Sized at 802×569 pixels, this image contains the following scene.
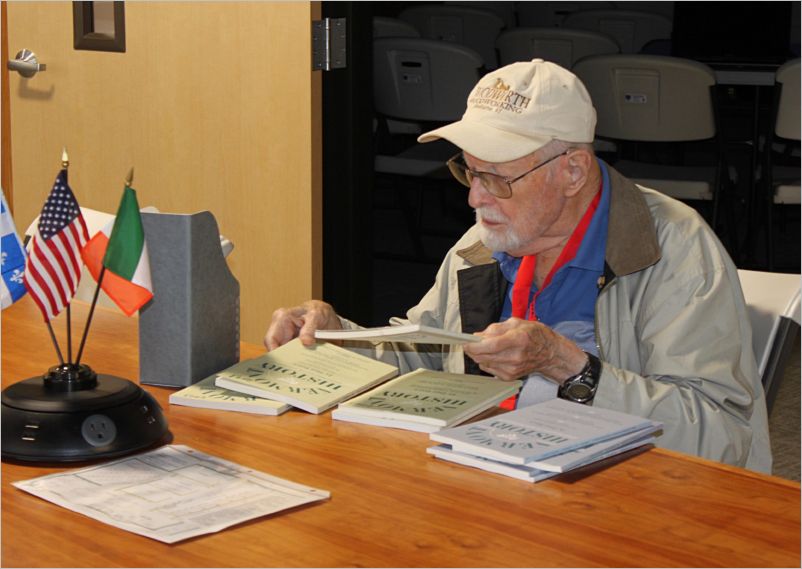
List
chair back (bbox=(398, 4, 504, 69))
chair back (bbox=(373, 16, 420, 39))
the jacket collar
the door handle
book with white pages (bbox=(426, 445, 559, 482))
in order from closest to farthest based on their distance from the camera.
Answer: book with white pages (bbox=(426, 445, 559, 482))
the jacket collar
the door handle
chair back (bbox=(373, 16, 420, 39))
chair back (bbox=(398, 4, 504, 69))

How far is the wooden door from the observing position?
350 centimetres

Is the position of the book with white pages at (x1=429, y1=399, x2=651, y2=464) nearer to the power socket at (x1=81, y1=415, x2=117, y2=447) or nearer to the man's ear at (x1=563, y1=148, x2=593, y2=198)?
the power socket at (x1=81, y1=415, x2=117, y2=447)

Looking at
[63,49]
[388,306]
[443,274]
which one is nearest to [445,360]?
[443,274]

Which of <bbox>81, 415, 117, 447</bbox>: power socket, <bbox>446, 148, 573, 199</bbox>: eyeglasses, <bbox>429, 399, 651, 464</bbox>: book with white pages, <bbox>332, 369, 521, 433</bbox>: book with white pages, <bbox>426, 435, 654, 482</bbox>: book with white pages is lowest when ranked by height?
<bbox>426, 435, 654, 482</bbox>: book with white pages

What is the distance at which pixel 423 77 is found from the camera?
5.31 metres

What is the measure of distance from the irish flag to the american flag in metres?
0.04

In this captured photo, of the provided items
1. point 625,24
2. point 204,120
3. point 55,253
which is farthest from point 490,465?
point 625,24

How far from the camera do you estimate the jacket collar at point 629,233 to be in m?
2.08

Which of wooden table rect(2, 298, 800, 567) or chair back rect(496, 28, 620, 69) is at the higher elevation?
chair back rect(496, 28, 620, 69)

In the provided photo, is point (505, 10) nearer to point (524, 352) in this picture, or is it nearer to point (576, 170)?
point (576, 170)

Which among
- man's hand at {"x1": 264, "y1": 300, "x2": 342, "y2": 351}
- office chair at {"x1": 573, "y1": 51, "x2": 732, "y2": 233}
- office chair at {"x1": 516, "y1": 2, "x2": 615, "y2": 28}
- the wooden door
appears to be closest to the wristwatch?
man's hand at {"x1": 264, "y1": 300, "x2": 342, "y2": 351}

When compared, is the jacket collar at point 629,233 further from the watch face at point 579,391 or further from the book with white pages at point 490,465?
the book with white pages at point 490,465

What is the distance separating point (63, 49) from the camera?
155 inches

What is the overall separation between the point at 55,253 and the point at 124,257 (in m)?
0.09
